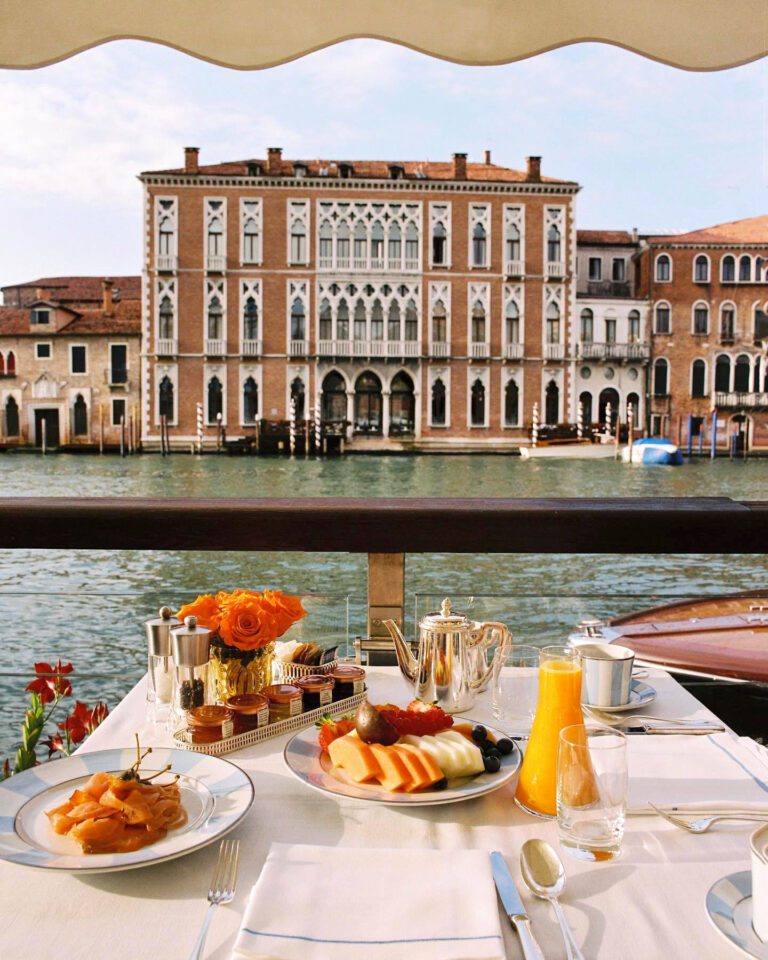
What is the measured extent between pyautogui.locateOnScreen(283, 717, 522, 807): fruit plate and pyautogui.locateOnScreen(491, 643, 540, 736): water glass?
8 centimetres

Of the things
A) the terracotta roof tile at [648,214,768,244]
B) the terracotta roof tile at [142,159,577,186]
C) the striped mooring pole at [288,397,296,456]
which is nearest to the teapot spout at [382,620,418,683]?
the striped mooring pole at [288,397,296,456]

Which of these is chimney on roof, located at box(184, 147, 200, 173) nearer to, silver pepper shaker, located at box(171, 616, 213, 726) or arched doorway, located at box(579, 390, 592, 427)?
arched doorway, located at box(579, 390, 592, 427)

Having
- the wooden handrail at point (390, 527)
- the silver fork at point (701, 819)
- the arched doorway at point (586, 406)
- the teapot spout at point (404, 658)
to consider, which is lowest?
the silver fork at point (701, 819)

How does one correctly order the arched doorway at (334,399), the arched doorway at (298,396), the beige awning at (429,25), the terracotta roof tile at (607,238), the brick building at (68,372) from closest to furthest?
1. the beige awning at (429,25)
2. the arched doorway at (298,396)
3. the arched doorway at (334,399)
4. the brick building at (68,372)
5. the terracotta roof tile at (607,238)

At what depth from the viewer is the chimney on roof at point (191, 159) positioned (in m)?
27.1

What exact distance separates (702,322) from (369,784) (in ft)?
96.3

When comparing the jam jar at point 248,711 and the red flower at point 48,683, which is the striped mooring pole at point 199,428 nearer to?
the red flower at point 48,683

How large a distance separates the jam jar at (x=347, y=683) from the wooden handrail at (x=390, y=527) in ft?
1.23

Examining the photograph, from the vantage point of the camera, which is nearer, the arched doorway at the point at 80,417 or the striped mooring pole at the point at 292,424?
the striped mooring pole at the point at 292,424

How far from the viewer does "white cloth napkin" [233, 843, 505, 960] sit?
1.65 ft

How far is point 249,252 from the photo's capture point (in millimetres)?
27094

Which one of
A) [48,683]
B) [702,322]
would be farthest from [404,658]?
[702,322]

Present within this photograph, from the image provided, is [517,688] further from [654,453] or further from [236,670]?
[654,453]

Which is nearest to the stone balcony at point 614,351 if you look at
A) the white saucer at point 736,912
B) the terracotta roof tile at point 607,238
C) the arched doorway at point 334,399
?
the terracotta roof tile at point 607,238
